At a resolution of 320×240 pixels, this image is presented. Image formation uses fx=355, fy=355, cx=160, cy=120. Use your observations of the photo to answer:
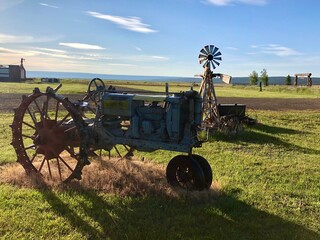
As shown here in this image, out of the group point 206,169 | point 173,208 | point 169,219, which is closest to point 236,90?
point 206,169

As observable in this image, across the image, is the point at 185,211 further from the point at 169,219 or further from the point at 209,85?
the point at 209,85

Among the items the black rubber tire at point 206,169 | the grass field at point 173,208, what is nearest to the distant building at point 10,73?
the grass field at point 173,208

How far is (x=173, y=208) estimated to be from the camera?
5.93m

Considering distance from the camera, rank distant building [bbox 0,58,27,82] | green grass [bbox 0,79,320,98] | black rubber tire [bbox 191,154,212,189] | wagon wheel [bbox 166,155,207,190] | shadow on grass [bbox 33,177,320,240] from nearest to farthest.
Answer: shadow on grass [bbox 33,177,320,240], wagon wheel [bbox 166,155,207,190], black rubber tire [bbox 191,154,212,189], green grass [bbox 0,79,320,98], distant building [bbox 0,58,27,82]

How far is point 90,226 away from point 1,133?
866 cm

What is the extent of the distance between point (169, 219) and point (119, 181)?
6.32 feet

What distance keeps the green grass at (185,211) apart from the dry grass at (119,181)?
0.16 meters

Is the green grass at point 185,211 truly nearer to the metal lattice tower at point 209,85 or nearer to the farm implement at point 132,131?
the farm implement at point 132,131

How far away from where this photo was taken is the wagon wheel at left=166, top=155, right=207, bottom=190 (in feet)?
21.3

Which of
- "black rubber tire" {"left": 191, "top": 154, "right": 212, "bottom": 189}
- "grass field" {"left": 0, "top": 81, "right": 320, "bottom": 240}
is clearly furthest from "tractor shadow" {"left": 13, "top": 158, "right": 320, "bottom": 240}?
"black rubber tire" {"left": 191, "top": 154, "right": 212, "bottom": 189}

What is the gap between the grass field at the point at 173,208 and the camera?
5.11 m

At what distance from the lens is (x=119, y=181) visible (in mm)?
7141

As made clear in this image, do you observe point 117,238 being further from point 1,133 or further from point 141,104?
point 1,133

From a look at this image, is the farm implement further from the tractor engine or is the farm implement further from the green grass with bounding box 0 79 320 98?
the green grass with bounding box 0 79 320 98
